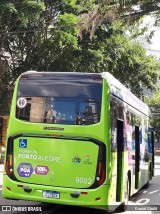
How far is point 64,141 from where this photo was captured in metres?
8.34

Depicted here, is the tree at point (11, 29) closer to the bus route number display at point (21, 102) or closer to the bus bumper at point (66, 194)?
the bus route number display at point (21, 102)

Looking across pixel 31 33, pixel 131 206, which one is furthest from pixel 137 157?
pixel 31 33

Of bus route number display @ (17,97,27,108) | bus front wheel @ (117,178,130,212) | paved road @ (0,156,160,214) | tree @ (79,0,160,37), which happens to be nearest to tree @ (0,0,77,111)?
tree @ (79,0,160,37)

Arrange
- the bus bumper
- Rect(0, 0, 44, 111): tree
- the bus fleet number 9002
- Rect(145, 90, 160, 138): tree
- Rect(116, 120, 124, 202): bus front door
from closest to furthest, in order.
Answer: the bus bumper < the bus fleet number 9002 < Rect(116, 120, 124, 202): bus front door < Rect(0, 0, 44, 111): tree < Rect(145, 90, 160, 138): tree

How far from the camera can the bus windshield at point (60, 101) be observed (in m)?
8.44

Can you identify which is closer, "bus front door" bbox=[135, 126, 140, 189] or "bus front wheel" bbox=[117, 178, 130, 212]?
"bus front wheel" bbox=[117, 178, 130, 212]

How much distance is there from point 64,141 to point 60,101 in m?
0.86

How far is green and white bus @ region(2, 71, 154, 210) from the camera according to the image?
812 centimetres

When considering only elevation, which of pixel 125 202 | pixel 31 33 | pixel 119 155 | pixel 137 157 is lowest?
pixel 125 202

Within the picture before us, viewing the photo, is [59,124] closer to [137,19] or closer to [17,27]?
[137,19]

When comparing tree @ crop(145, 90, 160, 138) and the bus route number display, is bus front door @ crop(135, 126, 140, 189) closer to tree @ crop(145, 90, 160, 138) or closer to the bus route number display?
the bus route number display

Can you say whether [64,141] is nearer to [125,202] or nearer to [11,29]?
[125,202]

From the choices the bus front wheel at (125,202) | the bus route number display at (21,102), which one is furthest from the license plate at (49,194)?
the bus front wheel at (125,202)

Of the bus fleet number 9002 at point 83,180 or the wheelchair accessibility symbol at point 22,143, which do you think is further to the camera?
the wheelchair accessibility symbol at point 22,143
